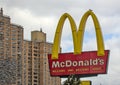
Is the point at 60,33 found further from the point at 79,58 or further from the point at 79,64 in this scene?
the point at 79,64

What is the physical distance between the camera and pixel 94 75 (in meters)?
77.9

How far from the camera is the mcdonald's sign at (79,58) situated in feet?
252

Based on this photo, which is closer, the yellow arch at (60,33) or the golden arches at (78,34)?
the golden arches at (78,34)

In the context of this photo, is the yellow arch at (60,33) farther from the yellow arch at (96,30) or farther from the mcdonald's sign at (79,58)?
the yellow arch at (96,30)

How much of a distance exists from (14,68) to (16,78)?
403 inches

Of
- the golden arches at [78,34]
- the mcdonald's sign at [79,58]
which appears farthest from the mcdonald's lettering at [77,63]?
the golden arches at [78,34]

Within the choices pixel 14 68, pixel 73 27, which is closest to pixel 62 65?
pixel 73 27

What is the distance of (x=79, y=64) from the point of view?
78.0 metres

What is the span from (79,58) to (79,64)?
3.21ft

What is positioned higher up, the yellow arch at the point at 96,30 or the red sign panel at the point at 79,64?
the yellow arch at the point at 96,30

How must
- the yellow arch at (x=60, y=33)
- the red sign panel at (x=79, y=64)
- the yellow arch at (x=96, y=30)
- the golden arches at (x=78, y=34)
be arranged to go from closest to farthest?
the red sign panel at (x=79, y=64) → the yellow arch at (x=96, y=30) → the golden arches at (x=78, y=34) → the yellow arch at (x=60, y=33)

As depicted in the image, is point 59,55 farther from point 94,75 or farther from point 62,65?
point 94,75

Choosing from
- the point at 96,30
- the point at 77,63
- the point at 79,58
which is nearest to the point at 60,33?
the point at 79,58

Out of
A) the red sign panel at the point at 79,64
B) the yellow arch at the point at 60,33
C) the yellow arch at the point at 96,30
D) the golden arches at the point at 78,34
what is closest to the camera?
the red sign panel at the point at 79,64
